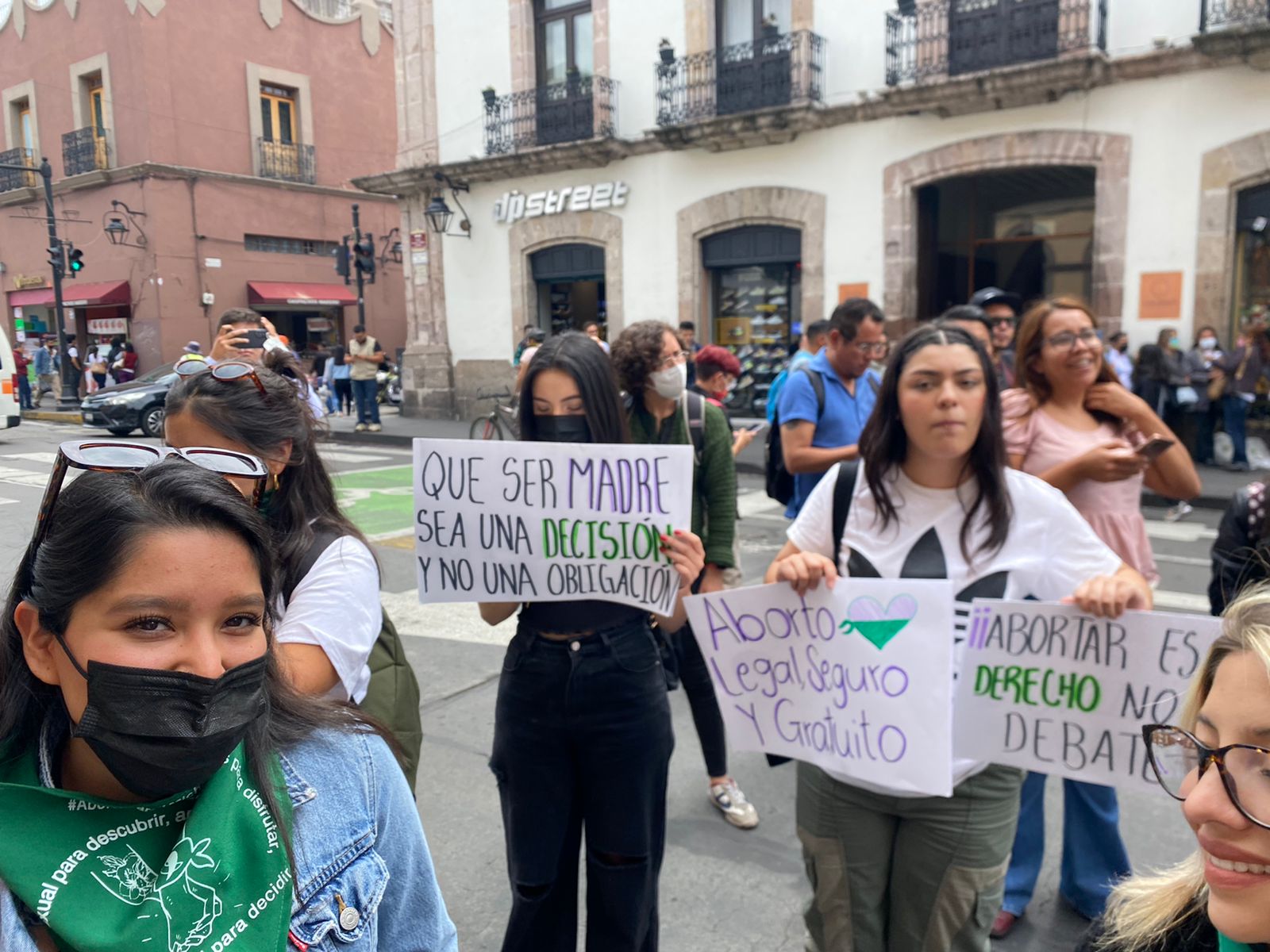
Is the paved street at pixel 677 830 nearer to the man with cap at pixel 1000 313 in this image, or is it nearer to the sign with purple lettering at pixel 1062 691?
the sign with purple lettering at pixel 1062 691

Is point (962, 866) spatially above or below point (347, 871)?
below

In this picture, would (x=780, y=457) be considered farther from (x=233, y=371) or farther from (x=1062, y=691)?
(x=233, y=371)

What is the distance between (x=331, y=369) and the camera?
64.1 feet

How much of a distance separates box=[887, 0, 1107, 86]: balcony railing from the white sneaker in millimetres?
11770

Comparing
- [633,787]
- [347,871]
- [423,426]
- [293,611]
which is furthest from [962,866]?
[423,426]

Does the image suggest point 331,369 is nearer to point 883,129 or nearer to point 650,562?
point 883,129

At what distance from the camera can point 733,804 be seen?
11.5 ft

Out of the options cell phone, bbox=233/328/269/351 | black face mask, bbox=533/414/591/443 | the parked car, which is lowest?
the parked car

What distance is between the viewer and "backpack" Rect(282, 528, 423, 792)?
181cm

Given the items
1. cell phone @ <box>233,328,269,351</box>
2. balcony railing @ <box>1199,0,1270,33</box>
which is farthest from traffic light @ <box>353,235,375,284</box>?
cell phone @ <box>233,328,269,351</box>

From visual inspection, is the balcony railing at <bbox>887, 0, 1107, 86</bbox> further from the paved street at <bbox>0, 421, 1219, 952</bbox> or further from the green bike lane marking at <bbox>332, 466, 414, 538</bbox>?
the paved street at <bbox>0, 421, 1219, 952</bbox>

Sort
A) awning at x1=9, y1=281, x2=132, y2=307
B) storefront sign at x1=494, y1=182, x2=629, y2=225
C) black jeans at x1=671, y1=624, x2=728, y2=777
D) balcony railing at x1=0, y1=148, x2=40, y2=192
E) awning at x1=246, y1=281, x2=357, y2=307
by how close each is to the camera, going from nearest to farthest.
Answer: black jeans at x1=671, y1=624, x2=728, y2=777
storefront sign at x1=494, y1=182, x2=629, y2=225
awning at x1=9, y1=281, x2=132, y2=307
awning at x1=246, y1=281, x2=357, y2=307
balcony railing at x1=0, y1=148, x2=40, y2=192

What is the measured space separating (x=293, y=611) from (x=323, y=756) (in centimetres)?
45

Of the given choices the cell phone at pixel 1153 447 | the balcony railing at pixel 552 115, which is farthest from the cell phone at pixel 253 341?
the balcony railing at pixel 552 115
